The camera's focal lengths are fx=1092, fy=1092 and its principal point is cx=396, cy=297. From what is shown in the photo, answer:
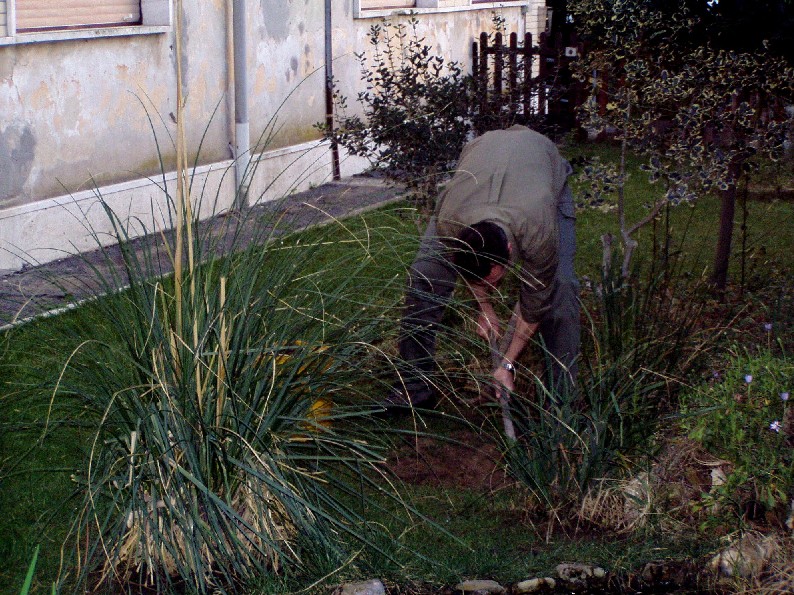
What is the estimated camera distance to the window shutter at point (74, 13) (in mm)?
7738

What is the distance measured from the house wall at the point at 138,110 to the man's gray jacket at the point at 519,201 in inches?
58.0

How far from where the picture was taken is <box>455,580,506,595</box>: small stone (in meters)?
3.26

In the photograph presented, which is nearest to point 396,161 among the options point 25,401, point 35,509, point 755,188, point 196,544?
point 25,401

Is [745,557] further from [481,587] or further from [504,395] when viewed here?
[504,395]

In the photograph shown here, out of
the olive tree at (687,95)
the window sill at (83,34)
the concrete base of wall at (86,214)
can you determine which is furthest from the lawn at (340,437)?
the window sill at (83,34)

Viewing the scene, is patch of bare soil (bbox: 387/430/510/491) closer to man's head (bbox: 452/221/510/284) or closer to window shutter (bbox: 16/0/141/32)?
man's head (bbox: 452/221/510/284)

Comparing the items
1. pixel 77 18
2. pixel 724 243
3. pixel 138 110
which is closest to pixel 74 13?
pixel 77 18

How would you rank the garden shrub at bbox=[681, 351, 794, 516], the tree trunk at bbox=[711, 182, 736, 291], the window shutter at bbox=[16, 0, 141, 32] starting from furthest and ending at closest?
the window shutter at bbox=[16, 0, 141, 32]
the tree trunk at bbox=[711, 182, 736, 291]
the garden shrub at bbox=[681, 351, 794, 516]

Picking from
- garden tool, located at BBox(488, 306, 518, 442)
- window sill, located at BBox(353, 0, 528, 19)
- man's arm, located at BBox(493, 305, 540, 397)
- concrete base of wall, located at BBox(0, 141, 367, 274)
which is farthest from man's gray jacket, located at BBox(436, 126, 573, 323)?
window sill, located at BBox(353, 0, 528, 19)

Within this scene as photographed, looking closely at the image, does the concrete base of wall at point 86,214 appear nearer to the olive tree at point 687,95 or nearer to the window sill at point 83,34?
the window sill at point 83,34

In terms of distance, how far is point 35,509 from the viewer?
12.8 ft

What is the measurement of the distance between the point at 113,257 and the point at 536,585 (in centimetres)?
522

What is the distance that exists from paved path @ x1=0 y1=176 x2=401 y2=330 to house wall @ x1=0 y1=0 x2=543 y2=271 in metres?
0.22

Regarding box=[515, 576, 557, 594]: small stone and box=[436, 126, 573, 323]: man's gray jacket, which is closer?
box=[515, 576, 557, 594]: small stone
